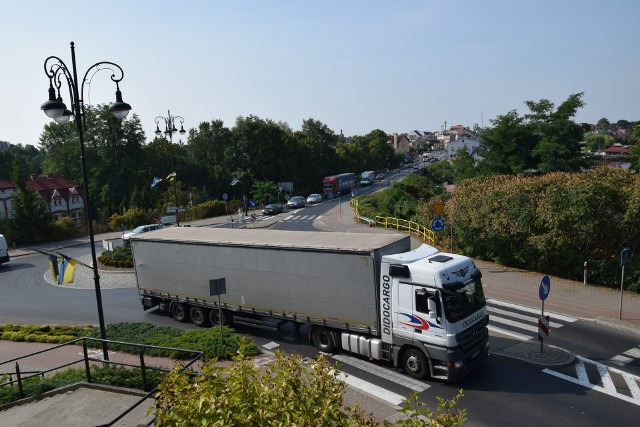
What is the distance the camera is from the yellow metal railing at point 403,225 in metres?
29.8

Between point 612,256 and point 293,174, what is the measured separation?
60696 millimetres

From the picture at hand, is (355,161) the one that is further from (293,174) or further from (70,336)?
(70,336)

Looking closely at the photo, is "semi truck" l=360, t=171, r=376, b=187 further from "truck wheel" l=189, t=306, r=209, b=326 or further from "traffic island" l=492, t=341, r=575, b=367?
"traffic island" l=492, t=341, r=575, b=367

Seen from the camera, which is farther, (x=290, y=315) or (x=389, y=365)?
(x=290, y=315)

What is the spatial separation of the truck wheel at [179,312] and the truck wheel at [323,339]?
565 cm

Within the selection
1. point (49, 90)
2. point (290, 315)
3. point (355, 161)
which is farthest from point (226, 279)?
point (355, 161)

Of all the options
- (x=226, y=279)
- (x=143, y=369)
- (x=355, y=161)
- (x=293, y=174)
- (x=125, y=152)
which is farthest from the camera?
(x=355, y=161)

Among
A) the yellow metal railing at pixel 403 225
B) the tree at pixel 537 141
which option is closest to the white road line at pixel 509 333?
the yellow metal railing at pixel 403 225

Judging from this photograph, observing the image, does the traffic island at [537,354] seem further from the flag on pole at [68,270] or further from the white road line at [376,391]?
the flag on pole at [68,270]

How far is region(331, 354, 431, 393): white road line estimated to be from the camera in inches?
478

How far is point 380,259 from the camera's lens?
42.8ft

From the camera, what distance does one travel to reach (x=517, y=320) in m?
16.9

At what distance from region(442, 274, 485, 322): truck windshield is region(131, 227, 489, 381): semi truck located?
0.08 feet

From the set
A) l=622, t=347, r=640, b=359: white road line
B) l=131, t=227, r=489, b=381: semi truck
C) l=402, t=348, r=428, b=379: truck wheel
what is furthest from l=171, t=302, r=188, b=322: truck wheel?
l=622, t=347, r=640, b=359: white road line
